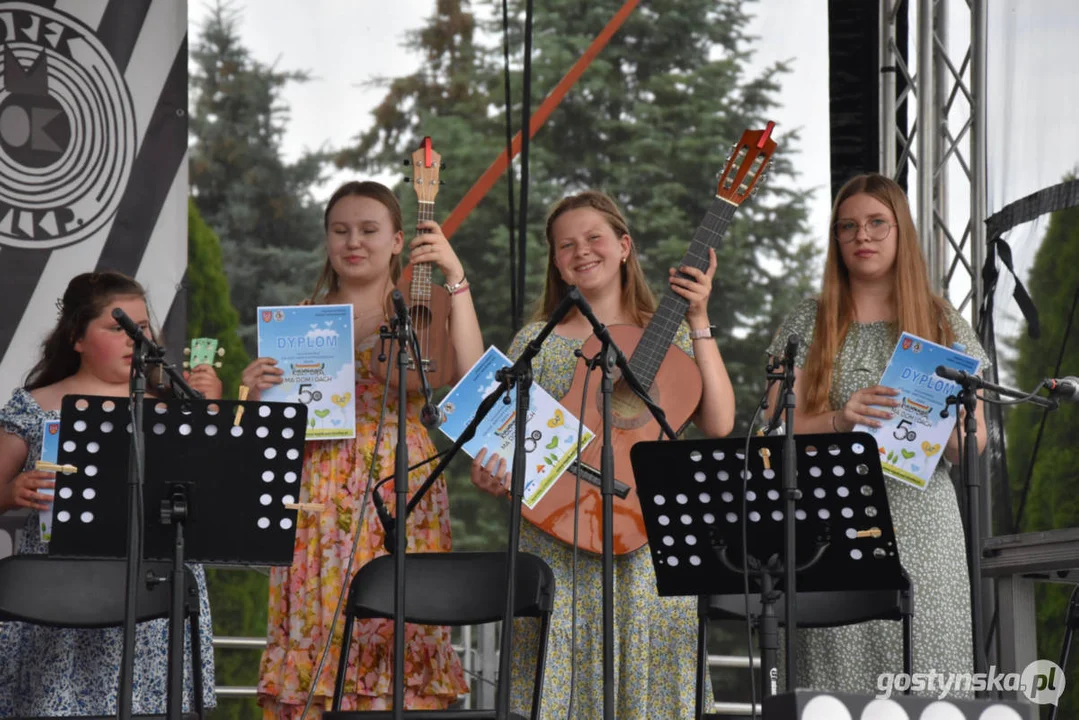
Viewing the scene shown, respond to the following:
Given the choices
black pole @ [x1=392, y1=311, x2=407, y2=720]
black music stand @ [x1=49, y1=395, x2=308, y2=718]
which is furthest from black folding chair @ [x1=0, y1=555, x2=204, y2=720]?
black pole @ [x1=392, y1=311, x2=407, y2=720]

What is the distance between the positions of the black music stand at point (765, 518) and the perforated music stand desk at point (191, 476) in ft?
2.87

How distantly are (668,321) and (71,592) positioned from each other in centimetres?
185

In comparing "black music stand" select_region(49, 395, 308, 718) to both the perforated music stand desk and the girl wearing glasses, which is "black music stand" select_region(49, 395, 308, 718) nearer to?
the perforated music stand desk

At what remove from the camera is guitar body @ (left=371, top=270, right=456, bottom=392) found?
409 centimetres

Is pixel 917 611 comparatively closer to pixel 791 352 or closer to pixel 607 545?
pixel 791 352

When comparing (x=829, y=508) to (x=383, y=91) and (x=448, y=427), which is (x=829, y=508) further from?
(x=383, y=91)

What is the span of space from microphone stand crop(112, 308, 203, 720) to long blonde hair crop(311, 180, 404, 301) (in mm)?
1123

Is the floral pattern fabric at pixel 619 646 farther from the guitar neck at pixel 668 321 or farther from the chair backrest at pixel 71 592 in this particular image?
the chair backrest at pixel 71 592

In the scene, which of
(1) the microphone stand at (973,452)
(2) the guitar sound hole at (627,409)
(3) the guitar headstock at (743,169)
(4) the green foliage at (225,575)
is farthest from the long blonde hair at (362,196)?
(4) the green foliage at (225,575)

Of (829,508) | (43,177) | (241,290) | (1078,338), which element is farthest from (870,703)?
(241,290)

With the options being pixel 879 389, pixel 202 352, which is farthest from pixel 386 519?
pixel 879 389

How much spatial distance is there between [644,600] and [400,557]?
0.91m

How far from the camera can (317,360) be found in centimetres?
396

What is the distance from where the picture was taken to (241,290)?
13516 mm
